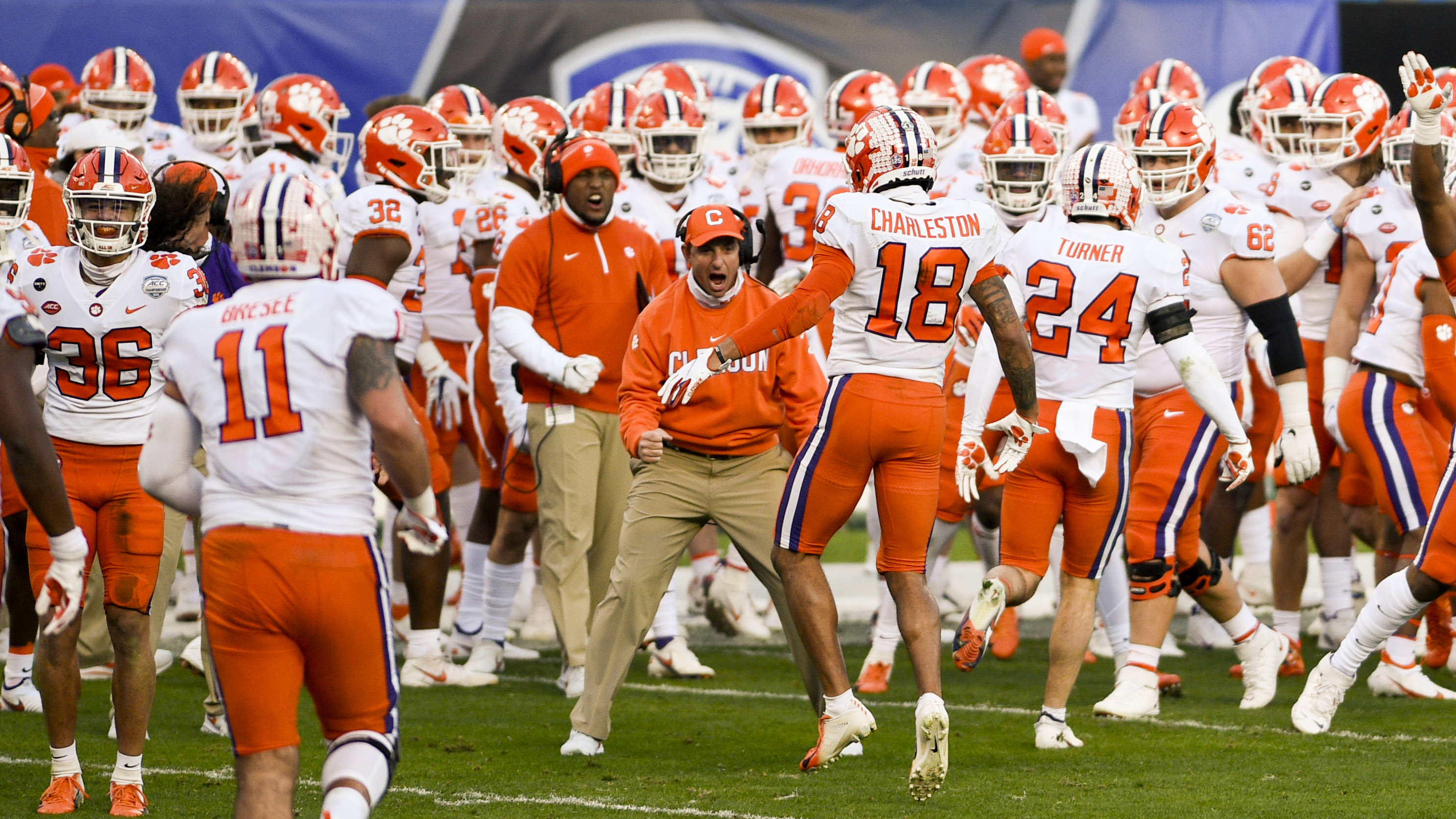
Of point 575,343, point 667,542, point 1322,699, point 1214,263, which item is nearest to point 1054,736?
point 1322,699

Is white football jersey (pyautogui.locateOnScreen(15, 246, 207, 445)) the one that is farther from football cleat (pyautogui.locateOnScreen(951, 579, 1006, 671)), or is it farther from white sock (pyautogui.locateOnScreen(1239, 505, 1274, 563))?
white sock (pyautogui.locateOnScreen(1239, 505, 1274, 563))

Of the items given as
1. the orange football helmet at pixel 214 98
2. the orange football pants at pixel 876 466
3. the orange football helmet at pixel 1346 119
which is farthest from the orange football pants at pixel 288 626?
the orange football helmet at pixel 214 98

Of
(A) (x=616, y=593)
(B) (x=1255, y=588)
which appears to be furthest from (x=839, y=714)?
(B) (x=1255, y=588)

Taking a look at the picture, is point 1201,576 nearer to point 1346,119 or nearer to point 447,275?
point 1346,119

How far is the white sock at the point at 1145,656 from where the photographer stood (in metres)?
6.76

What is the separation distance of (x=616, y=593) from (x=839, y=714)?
901mm

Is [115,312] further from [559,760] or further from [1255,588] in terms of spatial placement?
[1255,588]

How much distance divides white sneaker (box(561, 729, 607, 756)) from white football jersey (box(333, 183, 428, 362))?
145cm

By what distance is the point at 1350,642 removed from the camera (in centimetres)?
613

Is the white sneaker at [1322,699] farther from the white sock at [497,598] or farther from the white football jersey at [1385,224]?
the white sock at [497,598]

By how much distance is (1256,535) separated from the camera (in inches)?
372

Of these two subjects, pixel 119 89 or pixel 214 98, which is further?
pixel 119 89

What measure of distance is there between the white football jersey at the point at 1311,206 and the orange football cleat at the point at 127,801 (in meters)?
5.47

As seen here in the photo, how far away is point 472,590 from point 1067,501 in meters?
3.09
